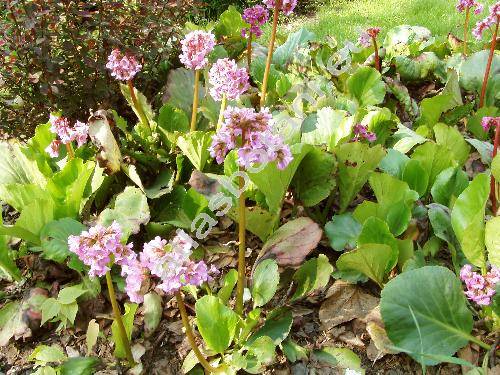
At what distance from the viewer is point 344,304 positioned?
195cm

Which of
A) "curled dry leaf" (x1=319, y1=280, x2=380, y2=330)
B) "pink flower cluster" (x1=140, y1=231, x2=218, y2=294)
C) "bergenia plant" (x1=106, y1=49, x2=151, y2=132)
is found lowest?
"curled dry leaf" (x1=319, y1=280, x2=380, y2=330)

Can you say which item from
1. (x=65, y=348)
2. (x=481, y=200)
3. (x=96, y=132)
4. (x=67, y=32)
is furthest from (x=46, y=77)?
(x=481, y=200)

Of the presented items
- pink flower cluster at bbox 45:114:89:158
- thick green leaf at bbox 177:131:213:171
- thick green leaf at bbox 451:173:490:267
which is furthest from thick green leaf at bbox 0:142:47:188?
thick green leaf at bbox 451:173:490:267

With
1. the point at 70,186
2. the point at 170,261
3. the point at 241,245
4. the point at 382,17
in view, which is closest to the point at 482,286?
the point at 241,245

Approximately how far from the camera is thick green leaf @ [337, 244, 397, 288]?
174cm

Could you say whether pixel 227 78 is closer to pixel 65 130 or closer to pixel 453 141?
pixel 65 130

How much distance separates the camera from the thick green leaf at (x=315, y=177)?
2049 mm

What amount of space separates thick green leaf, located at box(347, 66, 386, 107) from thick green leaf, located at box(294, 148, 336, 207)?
2.88ft

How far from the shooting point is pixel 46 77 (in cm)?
251

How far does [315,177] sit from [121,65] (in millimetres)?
913

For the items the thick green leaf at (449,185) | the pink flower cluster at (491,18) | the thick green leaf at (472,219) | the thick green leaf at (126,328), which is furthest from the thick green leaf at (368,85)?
the thick green leaf at (126,328)

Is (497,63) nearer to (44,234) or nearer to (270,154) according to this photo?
(270,154)

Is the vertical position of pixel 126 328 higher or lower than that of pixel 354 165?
lower

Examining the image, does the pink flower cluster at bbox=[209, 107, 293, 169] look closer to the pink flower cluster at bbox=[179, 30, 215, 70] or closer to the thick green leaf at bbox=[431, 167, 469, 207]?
the pink flower cluster at bbox=[179, 30, 215, 70]
